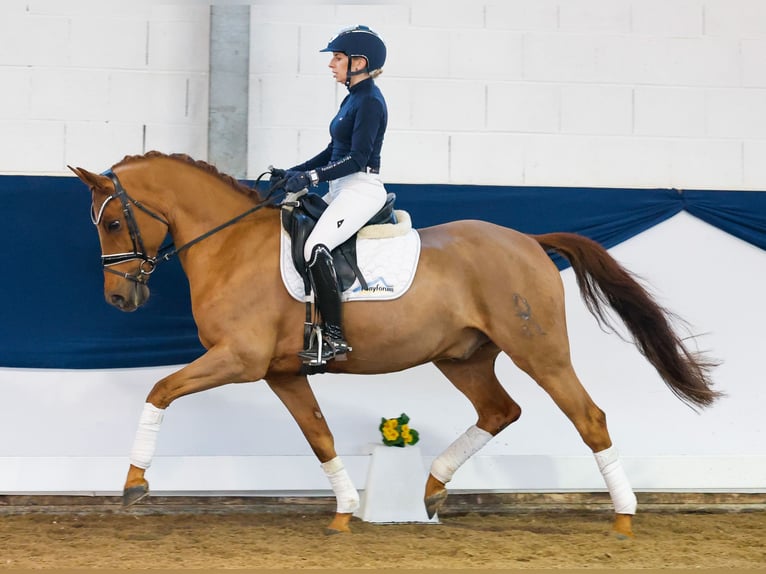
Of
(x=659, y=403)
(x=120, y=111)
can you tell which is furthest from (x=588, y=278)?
(x=120, y=111)

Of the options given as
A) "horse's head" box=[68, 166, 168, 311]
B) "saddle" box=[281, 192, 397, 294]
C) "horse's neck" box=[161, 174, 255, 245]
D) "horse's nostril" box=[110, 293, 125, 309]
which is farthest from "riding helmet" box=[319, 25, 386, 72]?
"horse's nostril" box=[110, 293, 125, 309]

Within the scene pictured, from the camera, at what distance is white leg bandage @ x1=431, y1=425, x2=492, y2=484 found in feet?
15.3

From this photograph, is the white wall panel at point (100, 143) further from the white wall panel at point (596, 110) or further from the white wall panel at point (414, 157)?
the white wall panel at point (596, 110)

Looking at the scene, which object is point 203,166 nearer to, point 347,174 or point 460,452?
point 347,174

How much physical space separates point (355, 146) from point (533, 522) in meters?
2.28

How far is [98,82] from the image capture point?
17.9 ft

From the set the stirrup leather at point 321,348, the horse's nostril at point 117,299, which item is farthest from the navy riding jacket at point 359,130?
the horse's nostril at point 117,299

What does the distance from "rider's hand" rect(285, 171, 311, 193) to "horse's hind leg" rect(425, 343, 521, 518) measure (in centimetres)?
126

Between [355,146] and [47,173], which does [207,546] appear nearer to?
[355,146]

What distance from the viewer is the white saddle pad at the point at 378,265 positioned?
4.23 meters

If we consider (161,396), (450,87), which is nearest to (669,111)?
(450,87)

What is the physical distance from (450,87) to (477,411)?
6.95ft

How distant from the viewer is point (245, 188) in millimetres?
4453

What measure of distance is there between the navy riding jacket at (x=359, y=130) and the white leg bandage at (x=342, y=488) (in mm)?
1431
